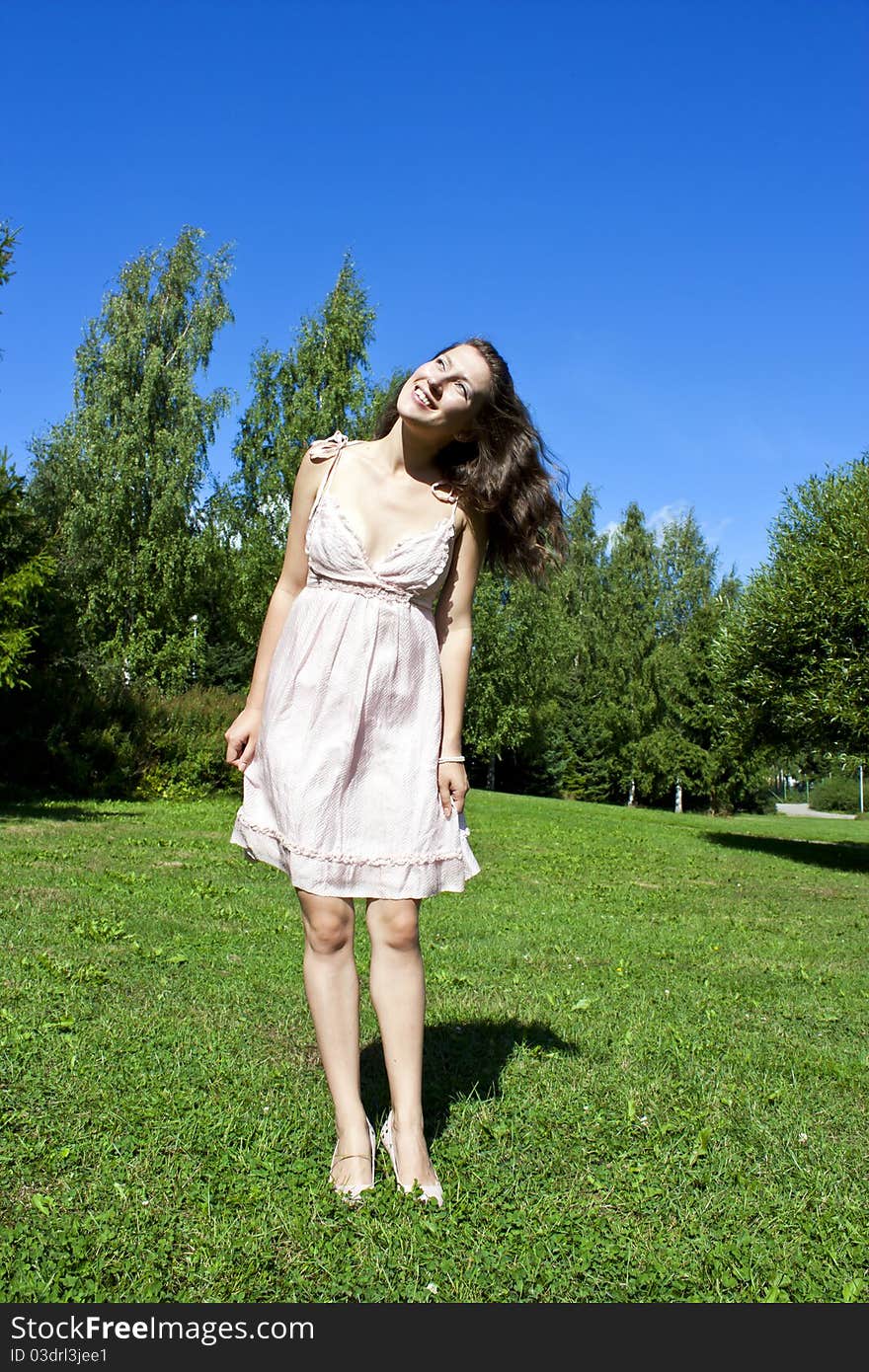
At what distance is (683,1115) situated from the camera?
355 centimetres

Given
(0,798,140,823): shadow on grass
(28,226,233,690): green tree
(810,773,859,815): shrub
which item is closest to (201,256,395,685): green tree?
(28,226,233,690): green tree

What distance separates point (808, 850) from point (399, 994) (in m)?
16.8

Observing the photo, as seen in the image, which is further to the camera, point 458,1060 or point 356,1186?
point 458,1060

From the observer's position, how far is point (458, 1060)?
405 cm

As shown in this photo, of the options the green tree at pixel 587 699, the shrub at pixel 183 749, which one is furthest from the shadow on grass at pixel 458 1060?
A: the green tree at pixel 587 699

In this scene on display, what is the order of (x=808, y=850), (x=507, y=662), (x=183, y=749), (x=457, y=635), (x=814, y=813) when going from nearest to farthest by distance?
(x=457, y=635) < (x=808, y=850) < (x=183, y=749) < (x=507, y=662) < (x=814, y=813)

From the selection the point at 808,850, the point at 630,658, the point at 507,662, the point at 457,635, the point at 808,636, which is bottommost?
the point at 808,850

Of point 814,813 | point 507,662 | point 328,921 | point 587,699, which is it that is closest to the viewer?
point 328,921

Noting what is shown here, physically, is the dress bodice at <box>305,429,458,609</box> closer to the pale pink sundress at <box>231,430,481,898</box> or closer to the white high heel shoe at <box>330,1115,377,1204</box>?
the pale pink sundress at <box>231,430,481,898</box>

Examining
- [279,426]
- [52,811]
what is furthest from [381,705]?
[279,426]

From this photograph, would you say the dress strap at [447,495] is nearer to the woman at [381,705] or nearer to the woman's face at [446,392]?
the woman at [381,705]

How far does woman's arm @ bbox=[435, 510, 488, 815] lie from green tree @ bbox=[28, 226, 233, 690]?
23131 mm

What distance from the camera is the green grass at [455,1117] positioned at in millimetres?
2416

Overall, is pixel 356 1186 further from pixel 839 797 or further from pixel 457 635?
pixel 839 797
